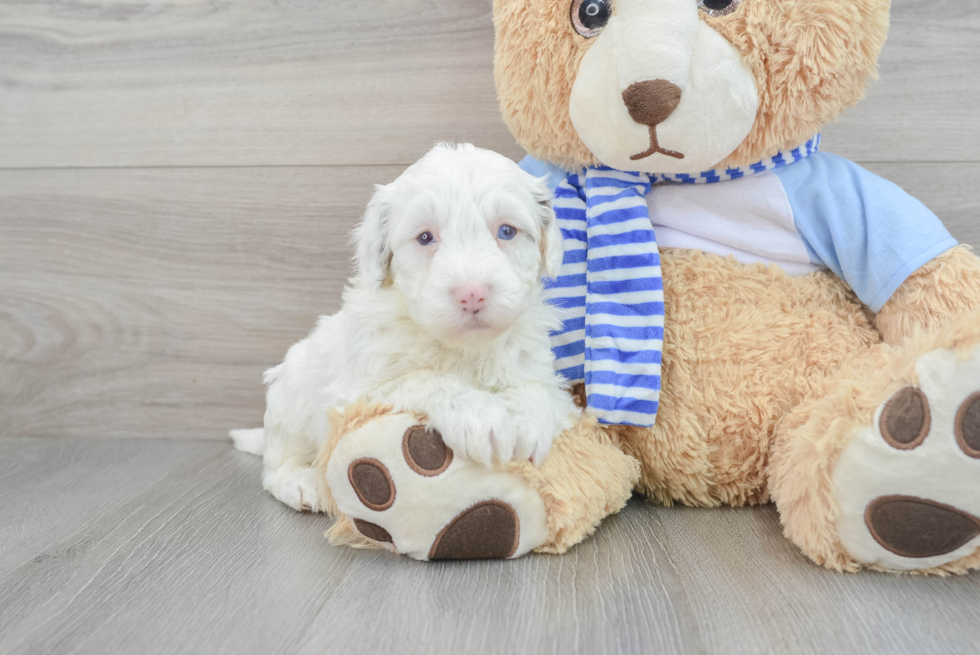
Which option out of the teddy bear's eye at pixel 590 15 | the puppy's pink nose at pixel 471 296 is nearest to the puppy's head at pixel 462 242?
the puppy's pink nose at pixel 471 296

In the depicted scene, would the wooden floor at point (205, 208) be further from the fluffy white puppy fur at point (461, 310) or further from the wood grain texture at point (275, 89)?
the fluffy white puppy fur at point (461, 310)

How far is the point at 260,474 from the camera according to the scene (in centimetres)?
155

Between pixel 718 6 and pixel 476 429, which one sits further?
pixel 718 6

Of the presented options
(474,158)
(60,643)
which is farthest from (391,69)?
(60,643)

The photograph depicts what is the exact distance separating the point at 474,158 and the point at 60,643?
2.70ft

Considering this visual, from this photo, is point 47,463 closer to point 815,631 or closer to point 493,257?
point 493,257

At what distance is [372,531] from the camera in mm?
1021

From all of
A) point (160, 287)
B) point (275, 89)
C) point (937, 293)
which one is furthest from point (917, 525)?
point (160, 287)

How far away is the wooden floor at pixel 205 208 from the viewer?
4.07ft

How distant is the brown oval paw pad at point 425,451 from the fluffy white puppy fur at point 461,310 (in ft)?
0.06

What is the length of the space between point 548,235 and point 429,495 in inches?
17.2

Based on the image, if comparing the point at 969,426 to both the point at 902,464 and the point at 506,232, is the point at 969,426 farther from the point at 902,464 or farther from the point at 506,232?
the point at 506,232

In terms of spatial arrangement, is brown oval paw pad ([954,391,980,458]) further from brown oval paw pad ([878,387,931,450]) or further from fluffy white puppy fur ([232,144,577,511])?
fluffy white puppy fur ([232,144,577,511])

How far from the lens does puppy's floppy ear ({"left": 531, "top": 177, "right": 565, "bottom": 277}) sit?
1.11 meters
